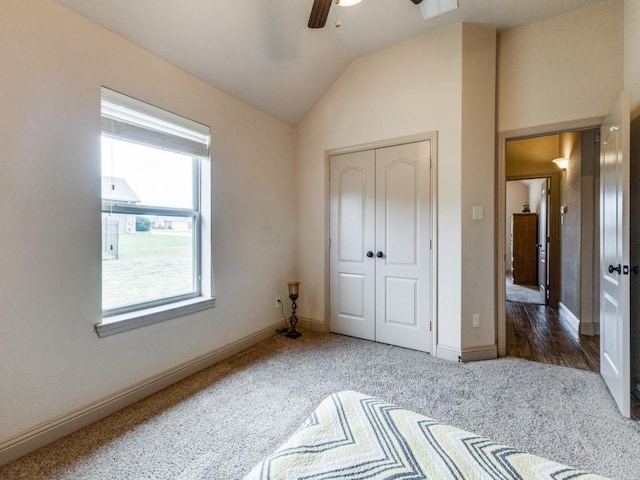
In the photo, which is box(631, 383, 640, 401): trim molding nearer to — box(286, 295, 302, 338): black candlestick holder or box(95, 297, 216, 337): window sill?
box(286, 295, 302, 338): black candlestick holder

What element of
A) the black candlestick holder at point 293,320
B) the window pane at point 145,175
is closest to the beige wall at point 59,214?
the window pane at point 145,175

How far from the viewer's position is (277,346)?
3.20 meters

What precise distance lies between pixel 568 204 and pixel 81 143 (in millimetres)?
5511

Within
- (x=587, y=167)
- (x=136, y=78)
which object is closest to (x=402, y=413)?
(x=136, y=78)

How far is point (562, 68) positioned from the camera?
265 centimetres

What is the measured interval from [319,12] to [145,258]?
2139 mm

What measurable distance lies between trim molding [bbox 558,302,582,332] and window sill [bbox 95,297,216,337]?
13.9 ft

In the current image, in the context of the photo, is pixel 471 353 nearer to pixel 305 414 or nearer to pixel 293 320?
pixel 305 414

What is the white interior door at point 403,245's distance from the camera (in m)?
3.04

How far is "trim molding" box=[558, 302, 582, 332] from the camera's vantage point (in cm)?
361

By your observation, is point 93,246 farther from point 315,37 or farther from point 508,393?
point 508,393

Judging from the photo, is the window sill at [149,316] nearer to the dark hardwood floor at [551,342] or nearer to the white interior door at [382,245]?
the white interior door at [382,245]

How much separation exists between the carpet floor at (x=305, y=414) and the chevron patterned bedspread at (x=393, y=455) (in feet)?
2.85

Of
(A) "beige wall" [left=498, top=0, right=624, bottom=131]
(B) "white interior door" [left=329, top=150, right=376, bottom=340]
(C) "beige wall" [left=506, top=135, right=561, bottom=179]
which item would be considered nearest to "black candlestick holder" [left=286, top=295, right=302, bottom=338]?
(B) "white interior door" [left=329, top=150, right=376, bottom=340]
